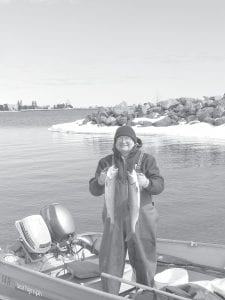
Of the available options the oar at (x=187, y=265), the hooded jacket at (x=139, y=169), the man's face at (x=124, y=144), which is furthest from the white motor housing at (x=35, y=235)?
the man's face at (x=124, y=144)

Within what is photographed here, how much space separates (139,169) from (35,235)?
2536mm

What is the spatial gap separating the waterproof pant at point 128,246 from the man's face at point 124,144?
1.94 ft

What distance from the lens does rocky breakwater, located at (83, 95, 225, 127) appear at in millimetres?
51812

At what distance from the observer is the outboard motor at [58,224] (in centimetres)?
768

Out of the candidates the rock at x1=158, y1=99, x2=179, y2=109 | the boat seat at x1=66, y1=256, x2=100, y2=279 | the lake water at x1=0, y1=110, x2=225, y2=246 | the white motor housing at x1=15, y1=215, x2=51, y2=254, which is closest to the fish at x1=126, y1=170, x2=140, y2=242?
the boat seat at x1=66, y1=256, x2=100, y2=279

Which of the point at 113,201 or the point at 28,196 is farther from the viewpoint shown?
the point at 28,196

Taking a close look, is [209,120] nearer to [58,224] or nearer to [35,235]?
[58,224]

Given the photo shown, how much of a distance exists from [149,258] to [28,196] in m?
11.5

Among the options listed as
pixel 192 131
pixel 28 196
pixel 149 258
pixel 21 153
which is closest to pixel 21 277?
pixel 149 258

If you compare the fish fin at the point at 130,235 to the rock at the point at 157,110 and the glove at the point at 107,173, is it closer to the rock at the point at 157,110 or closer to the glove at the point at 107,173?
the glove at the point at 107,173

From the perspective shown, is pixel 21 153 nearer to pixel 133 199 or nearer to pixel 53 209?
pixel 53 209

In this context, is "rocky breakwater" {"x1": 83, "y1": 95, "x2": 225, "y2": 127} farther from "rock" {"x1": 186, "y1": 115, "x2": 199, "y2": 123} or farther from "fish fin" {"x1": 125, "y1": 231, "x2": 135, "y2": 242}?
"fish fin" {"x1": 125, "y1": 231, "x2": 135, "y2": 242}

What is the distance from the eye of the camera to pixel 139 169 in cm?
563

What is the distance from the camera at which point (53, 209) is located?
7.88 meters
